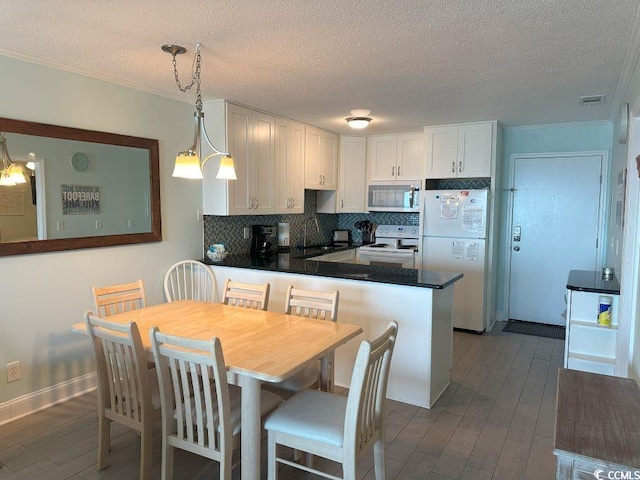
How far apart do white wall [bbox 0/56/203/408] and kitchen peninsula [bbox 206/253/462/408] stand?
110cm

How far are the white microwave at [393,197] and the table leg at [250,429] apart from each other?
3.77 meters

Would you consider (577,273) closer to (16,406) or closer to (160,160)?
(160,160)

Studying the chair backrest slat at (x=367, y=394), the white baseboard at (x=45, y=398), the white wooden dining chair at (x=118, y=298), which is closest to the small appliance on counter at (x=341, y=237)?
the white wooden dining chair at (x=118, y=298)

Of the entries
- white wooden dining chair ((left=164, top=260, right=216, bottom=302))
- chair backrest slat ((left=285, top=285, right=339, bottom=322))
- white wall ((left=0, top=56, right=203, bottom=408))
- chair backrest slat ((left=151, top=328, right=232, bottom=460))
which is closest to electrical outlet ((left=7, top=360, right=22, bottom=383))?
white wall ((left=0, top=56, right=203, bottom=408))

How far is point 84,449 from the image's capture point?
97.6 inches

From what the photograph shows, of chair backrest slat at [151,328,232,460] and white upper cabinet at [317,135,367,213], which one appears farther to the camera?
white upper cabinet at [317,135,367,213]

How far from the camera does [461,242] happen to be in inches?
185

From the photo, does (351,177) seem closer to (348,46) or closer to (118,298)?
(348,46)

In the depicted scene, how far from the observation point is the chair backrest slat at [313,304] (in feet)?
8.72

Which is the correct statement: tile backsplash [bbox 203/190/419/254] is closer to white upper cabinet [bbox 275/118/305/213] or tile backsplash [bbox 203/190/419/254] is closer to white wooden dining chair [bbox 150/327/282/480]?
white upper cabinet [bbox 275/118/305/213]

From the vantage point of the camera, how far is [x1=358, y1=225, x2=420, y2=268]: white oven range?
5.14m

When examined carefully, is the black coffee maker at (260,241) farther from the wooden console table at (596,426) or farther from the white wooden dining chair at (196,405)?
the wooden console table at (596,426)

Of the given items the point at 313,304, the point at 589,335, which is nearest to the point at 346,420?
the point at 313,304

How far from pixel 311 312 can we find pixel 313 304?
A: 0.38 feet
